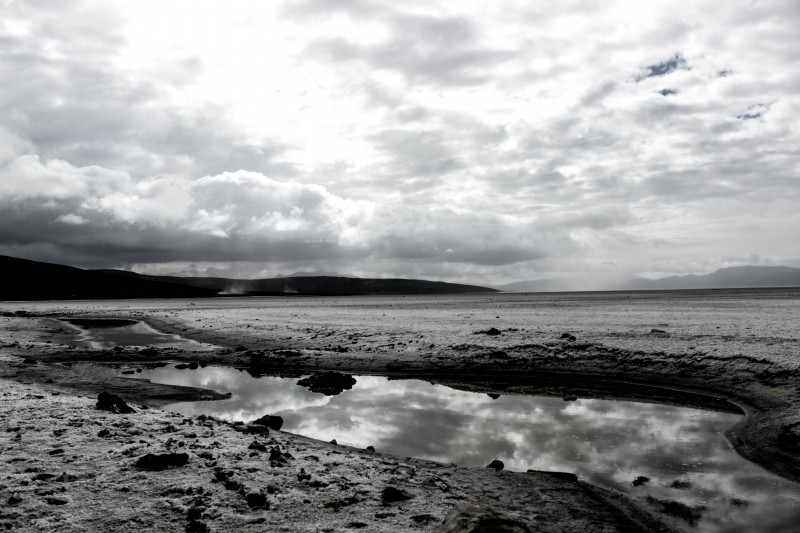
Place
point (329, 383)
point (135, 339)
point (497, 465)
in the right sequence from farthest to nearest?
point (135, 339), point (329, 383), point (497, 465)

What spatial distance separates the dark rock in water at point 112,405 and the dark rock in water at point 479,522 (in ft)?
40.4

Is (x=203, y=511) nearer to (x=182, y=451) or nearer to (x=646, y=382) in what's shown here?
(x=182, y=451)

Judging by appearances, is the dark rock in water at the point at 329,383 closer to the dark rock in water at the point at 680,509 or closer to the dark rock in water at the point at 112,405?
the dark rock in water at the point at 112,405

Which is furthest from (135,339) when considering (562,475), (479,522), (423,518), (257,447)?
(479,522)

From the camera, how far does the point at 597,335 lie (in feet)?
114

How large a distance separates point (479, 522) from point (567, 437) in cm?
958

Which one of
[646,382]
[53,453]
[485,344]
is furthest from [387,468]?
[485,344]

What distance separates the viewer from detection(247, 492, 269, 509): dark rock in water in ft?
29.5

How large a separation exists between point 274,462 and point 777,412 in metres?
15.6

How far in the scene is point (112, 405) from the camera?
15359mm

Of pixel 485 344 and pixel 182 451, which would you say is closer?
pixel 182 451

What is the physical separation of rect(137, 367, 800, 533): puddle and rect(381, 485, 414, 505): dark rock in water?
3.63m

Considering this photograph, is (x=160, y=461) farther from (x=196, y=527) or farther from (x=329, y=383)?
(x=329, y=383)

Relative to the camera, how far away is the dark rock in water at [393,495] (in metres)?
9.38
